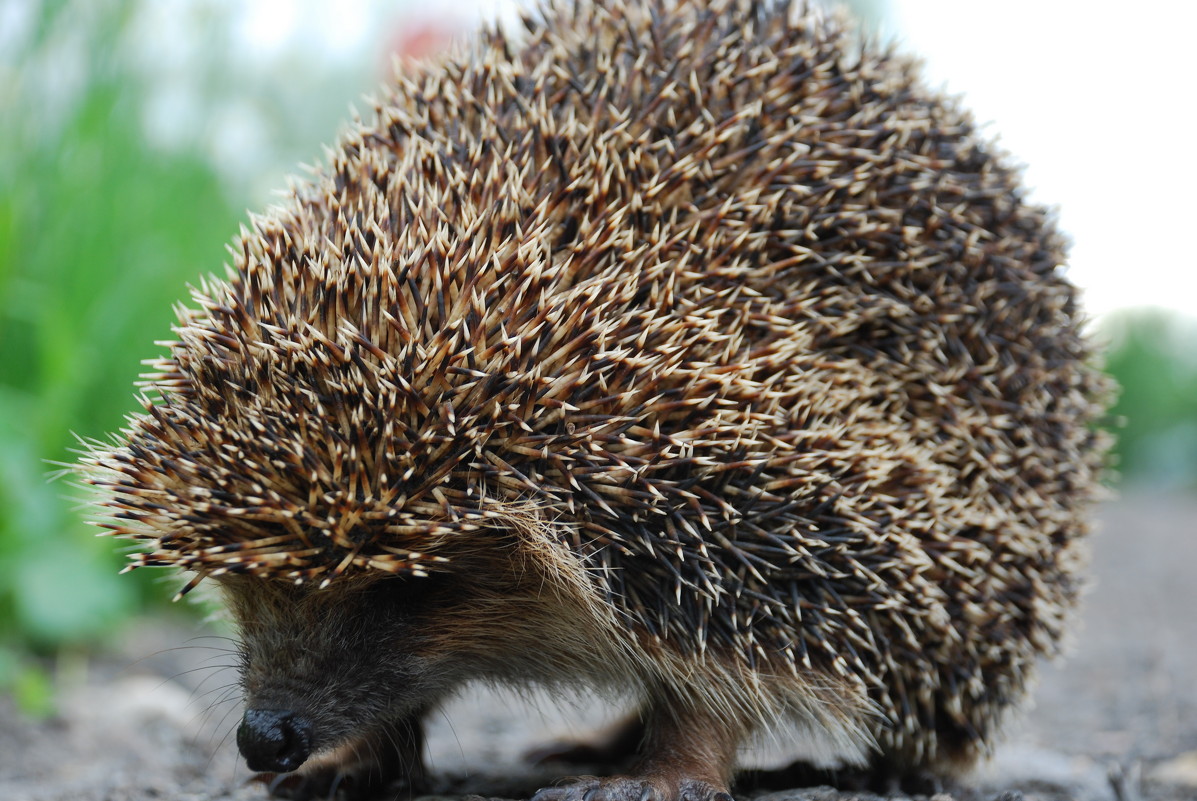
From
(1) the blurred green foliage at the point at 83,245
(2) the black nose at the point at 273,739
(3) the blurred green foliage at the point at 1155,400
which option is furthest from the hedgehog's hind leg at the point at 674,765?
(3) the blurred green foliage at the point at 1155,400

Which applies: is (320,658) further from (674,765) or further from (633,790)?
(674,765)

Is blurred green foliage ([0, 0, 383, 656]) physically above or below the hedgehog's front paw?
above

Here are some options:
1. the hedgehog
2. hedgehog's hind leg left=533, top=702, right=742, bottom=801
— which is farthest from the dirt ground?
the hedgehog

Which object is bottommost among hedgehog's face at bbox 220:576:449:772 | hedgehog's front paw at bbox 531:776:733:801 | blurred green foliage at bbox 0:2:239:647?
hedgehog's front paw at bbox 531:776:733:801

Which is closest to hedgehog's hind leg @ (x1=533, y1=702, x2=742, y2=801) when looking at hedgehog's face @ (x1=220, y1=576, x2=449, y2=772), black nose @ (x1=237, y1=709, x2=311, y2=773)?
hedgehog's face @ (x1=220, y1=576, x2=449, y2=772)

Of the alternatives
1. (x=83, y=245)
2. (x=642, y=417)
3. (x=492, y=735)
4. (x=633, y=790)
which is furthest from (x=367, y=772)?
(x=83, y=245)

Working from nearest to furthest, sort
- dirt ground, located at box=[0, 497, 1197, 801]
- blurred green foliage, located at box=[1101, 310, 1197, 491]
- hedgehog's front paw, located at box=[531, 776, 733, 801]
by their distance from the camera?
hedgehog's front paw, located at box=[531, 776, 733, 801] < dirt ground, located at box=[0, 497, 1197, 801] < blurred green foliage, located at box=[1101, 310, 1197, 491]

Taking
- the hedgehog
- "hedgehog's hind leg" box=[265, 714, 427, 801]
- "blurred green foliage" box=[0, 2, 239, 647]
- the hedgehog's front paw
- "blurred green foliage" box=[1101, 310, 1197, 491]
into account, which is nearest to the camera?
the hedgehog

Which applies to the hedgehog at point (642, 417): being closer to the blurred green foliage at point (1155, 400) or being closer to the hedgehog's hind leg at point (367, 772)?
the hedgehog's hind leg at point (367, 772)

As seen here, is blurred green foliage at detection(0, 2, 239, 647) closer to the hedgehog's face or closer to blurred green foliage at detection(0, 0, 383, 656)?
blurred green foliage at detection(0, 0, 383, 656)

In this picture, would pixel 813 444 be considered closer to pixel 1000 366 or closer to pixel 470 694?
pixel 1000 366

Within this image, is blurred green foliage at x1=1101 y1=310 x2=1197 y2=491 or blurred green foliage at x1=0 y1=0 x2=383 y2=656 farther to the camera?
blurred green foliage at x1=1101 y1=310 x2=1197 y2=491
